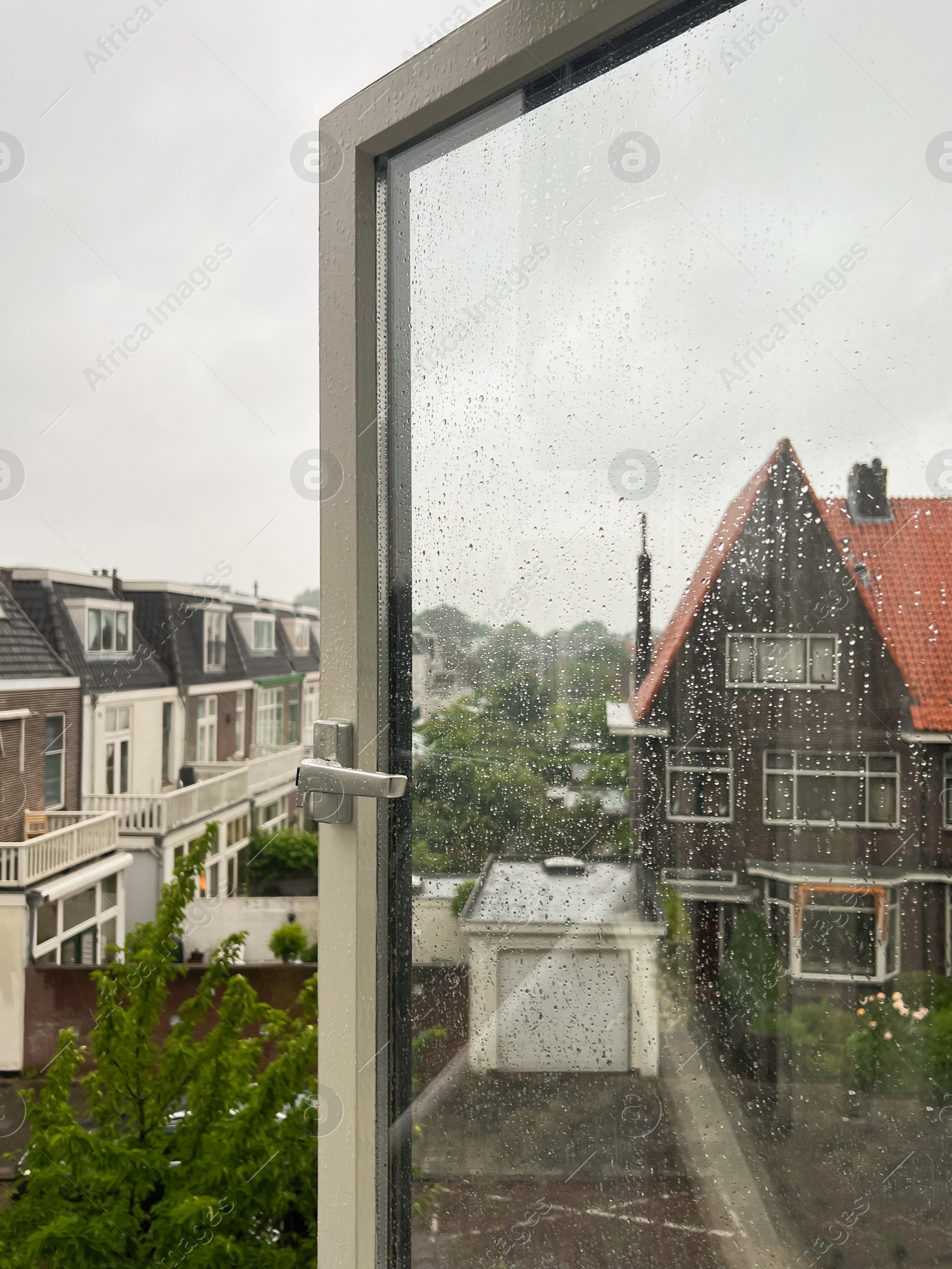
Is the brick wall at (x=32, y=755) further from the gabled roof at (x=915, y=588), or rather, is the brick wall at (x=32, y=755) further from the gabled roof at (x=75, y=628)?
the gabled roof at (x=915, y=588)

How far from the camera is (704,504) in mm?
572

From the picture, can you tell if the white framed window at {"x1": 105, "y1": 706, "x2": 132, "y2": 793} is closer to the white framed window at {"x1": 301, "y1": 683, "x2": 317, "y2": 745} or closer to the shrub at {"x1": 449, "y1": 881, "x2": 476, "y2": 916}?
the white framed window at {"x1": 301, "y1": 683, "x2": 317, "y2": 745}

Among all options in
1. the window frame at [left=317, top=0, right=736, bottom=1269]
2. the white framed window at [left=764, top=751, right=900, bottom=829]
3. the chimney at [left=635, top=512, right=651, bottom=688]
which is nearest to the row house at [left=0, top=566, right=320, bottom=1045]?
the window frame at [left=317, top=0, right=736, bottom=1269]

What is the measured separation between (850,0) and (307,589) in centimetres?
94

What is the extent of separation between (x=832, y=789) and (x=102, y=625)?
Answer: 1.02 metres

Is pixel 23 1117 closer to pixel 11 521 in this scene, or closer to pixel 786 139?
pixel 11 521

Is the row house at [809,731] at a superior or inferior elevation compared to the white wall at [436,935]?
superior

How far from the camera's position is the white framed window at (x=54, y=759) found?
3.82 ft

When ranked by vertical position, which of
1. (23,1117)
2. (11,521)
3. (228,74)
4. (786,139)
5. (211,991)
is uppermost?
(228,74)

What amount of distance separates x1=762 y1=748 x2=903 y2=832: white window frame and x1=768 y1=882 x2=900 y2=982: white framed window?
4 cm

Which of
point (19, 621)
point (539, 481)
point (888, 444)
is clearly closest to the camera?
point (888, 444)

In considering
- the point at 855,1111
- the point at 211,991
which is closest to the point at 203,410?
the point at 211,991

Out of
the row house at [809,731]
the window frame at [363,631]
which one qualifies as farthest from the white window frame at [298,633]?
the row house at [809,731]

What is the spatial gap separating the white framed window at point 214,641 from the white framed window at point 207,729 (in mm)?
51
